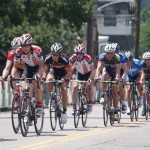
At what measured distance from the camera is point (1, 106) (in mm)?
30328

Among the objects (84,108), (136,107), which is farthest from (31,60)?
(136,107)

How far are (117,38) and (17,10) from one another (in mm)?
66350

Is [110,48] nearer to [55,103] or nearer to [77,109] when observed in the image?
[77,109]

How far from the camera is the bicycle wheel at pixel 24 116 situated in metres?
16.7

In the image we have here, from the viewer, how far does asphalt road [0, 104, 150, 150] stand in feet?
49.0

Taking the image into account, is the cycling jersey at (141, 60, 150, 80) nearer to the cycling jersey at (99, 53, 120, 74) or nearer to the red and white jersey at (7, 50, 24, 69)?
the cycling jersey at (99, 53, 120, 74)

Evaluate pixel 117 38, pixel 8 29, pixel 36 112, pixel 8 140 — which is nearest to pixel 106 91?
pixel 36 112

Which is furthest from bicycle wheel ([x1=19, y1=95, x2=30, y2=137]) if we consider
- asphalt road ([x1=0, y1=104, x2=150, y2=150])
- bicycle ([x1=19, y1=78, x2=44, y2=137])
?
asphalt road ([x1=0, y1=104, x2=150, y2=150])

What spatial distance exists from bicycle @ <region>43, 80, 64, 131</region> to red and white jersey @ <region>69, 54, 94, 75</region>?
2.17 meters

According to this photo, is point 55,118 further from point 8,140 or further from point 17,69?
point 8,140

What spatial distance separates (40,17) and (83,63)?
75.5 ft

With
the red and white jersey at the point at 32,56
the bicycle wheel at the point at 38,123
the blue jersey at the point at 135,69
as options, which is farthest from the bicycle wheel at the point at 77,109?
the blue jersey at the point at 135,69

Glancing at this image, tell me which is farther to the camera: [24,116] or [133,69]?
[133,69]

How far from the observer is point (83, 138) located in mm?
16672
